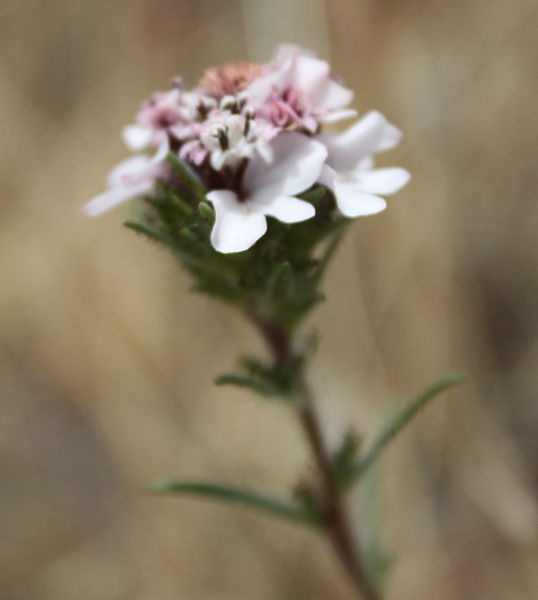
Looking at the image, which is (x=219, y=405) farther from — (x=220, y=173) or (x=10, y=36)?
(x=10, y=36)

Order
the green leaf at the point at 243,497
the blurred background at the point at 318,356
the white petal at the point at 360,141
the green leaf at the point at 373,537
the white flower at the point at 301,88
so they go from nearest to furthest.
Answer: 1. the white flower at the point at 301,88
2. the white petal at the point at 360,141
3. the green leaf at the point at 243,497
4. the green leaf at the point at 373,537
5. the blurred background at the point at 318,356

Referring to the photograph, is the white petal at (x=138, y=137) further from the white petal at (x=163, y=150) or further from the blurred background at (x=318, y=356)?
the blurred background at (x=318, y=356)

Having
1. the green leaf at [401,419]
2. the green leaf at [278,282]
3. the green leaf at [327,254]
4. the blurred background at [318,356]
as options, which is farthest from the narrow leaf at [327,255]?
the blurred background at [318,356]

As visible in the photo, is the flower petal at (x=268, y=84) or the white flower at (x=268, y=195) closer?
the white flower at (x=268, y=195)

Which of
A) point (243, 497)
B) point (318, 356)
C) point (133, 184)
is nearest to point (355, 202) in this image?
point (133, 184)

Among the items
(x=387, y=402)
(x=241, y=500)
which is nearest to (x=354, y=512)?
(x=387, y=402)

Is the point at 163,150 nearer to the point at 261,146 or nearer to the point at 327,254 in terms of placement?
the point at 261,146

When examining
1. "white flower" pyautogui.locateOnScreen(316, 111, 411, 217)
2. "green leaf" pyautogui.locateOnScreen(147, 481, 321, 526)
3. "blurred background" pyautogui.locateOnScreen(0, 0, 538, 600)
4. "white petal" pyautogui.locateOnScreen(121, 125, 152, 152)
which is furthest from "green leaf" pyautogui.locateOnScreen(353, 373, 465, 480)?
"blurred background" pyautogui.locateOnScreen(0, 0, 538, 600)
